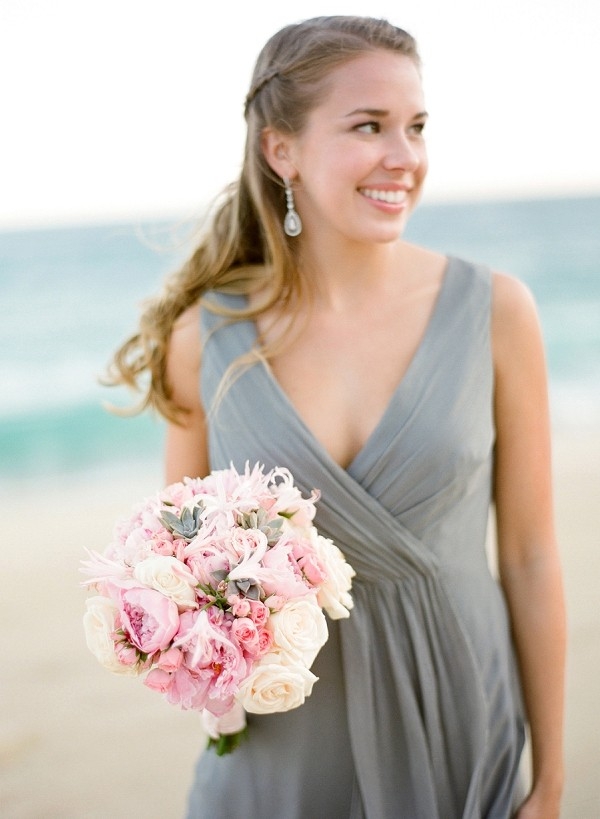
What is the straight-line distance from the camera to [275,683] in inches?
77.0

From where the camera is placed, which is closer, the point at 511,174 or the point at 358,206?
the point at 358,206

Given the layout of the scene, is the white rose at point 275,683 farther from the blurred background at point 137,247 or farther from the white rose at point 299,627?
the blurred background at point 137,247

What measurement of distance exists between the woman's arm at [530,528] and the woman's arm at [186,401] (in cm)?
88

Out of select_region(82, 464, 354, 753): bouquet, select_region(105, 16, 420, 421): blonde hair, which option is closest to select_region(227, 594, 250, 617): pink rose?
select_region(82, 464, 354, 753): bouquet

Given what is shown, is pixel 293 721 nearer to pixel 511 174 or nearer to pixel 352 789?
pixel 352 789

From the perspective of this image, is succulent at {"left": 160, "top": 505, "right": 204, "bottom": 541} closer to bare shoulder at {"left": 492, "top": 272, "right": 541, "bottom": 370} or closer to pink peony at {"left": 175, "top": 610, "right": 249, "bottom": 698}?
pink peony at {"left": 175, "top": 610, "right": 249, "bottom": 698}

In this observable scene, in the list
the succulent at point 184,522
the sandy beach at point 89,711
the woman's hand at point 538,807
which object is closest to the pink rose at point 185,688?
the succulent at point 184,522

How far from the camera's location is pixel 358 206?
2.64 metres

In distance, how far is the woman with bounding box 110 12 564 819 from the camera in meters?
2.61

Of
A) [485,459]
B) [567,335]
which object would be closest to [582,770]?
[485,459]

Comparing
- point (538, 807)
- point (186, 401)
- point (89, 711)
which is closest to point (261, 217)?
point (186, 401)

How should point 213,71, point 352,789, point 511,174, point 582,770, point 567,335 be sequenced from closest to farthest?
1. point 352,789
2. point 582,770
3. point 567,335
4. point 213,71
5. point 511,174

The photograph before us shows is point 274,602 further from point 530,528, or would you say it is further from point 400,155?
point 400,155

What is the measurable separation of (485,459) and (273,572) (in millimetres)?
921
